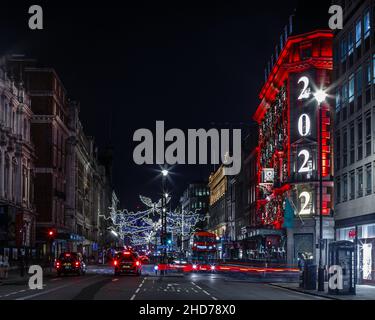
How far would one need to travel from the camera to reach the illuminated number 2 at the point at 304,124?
83.9 meters

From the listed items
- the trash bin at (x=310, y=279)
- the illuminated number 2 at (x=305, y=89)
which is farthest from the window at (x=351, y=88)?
the illuminated number 2 at (x=305, y=89)

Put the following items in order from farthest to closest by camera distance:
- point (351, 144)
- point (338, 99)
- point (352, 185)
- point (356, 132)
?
point (338, 99)
point (351, 144)
point (352, 185)
point (356, 132)

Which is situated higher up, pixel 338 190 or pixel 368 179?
pixel 368 179

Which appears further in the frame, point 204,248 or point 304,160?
point 204,248

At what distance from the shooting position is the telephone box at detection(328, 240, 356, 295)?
36.6 metres

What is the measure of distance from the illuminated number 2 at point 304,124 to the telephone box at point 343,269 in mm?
46796

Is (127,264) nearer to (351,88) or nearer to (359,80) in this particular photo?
(351,88)

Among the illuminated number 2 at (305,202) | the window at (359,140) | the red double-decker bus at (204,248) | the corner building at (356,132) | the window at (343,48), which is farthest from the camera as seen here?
the red double-decker bus at (204,248)

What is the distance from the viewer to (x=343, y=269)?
3662cm

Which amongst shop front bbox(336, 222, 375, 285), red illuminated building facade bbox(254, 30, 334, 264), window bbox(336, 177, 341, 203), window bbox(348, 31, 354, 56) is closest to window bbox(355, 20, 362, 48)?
window bbox(348, 31, 354, 56)

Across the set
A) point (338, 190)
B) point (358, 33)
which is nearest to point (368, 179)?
point (338, 190)

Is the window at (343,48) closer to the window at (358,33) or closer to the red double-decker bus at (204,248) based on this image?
the window at (358,33)

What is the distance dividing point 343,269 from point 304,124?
49.0 metres

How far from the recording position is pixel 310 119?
8406 centimetres
